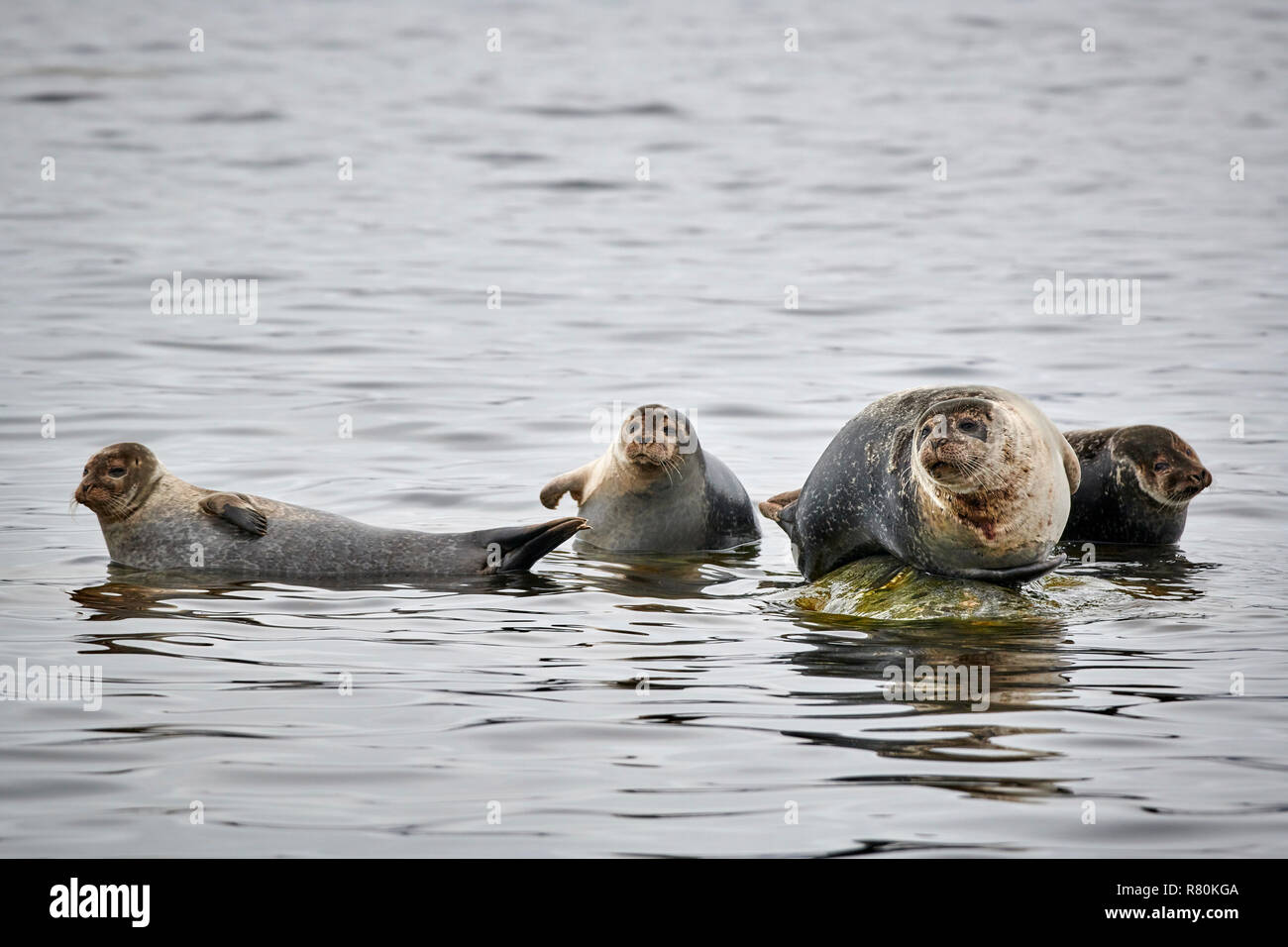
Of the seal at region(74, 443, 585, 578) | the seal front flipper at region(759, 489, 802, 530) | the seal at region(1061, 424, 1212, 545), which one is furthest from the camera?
the seal at region(1061, 424, 1212, 545)

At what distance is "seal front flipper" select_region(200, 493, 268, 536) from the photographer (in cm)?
901

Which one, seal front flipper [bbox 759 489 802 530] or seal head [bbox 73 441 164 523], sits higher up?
seal head [bbox 73 441 164 523]

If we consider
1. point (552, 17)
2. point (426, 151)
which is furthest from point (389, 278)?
point (552, 17)

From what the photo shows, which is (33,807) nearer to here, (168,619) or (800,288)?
(168,619)

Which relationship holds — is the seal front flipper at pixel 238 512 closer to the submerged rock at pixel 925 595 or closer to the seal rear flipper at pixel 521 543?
the seal rear flipper at pixel 521 543

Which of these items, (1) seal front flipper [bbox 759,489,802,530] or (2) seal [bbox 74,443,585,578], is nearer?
(2) seal [bbox 74,443,585,578]

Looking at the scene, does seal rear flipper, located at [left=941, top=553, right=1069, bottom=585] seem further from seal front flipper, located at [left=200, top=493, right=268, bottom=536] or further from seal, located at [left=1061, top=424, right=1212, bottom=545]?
seal front flipper, located at [left=200, top=493, right=268, bottom=536]

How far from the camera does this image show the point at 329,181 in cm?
2756

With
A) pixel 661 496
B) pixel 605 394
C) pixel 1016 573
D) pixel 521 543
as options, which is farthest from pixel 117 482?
pixel 605 394

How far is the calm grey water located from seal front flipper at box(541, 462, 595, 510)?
0.36 metres

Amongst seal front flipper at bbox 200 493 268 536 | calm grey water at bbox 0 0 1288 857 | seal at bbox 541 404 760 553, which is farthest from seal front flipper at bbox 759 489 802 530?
seal front flipper at bbox 200 493 268 536

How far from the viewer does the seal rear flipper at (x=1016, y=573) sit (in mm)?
7660

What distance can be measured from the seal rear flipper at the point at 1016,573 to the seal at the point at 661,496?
244cm
